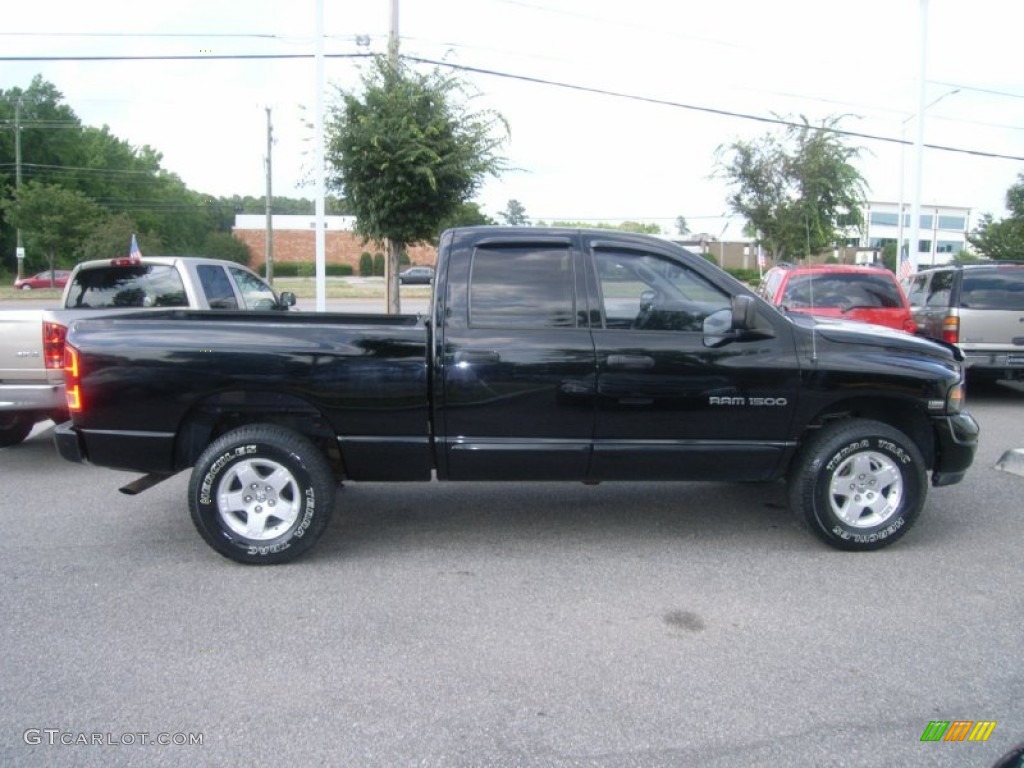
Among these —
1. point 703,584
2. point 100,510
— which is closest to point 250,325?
point 100,510

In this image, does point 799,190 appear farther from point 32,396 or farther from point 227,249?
point 227,249

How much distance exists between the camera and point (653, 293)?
5098 mm

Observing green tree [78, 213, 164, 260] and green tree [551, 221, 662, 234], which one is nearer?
green tree [551, 221, 662, 234]

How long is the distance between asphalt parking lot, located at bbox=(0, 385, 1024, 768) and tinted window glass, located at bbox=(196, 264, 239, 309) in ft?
10.5

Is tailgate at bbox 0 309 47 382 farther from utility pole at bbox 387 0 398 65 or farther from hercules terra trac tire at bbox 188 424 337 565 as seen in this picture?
utility pole at bbox 387 0 398 65

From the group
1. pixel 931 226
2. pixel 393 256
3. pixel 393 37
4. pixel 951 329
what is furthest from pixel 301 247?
pixel 951 329

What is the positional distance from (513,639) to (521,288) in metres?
2.09

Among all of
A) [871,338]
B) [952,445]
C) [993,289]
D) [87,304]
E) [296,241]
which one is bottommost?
[952,445]

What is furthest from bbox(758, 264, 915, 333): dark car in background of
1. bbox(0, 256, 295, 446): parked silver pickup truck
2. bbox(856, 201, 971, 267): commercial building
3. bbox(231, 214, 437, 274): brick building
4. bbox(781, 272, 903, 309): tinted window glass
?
bbox(856, 201, 971, 267): commercial building

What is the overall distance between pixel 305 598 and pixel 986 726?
324cm

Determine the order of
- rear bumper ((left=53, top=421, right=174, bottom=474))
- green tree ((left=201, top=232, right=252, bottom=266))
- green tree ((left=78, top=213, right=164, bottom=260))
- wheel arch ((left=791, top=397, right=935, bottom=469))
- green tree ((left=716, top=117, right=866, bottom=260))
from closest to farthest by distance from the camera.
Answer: rear bumper ((left=53, top=421, right=174, bottom=474))
wheel arch ((left=791, top=397, right=935, bottom=469))
green tree ((left=716, top=117, right=866, bottom=260))
green tree ((left=78, top=213, right=164, bottom=260))
green tree ((left=201, top=232, right=252, bottom=266))

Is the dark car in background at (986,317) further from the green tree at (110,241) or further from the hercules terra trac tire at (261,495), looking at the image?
the green tree at (110,241)

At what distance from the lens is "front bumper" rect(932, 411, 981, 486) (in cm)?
525

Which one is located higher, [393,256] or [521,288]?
[393,256]
